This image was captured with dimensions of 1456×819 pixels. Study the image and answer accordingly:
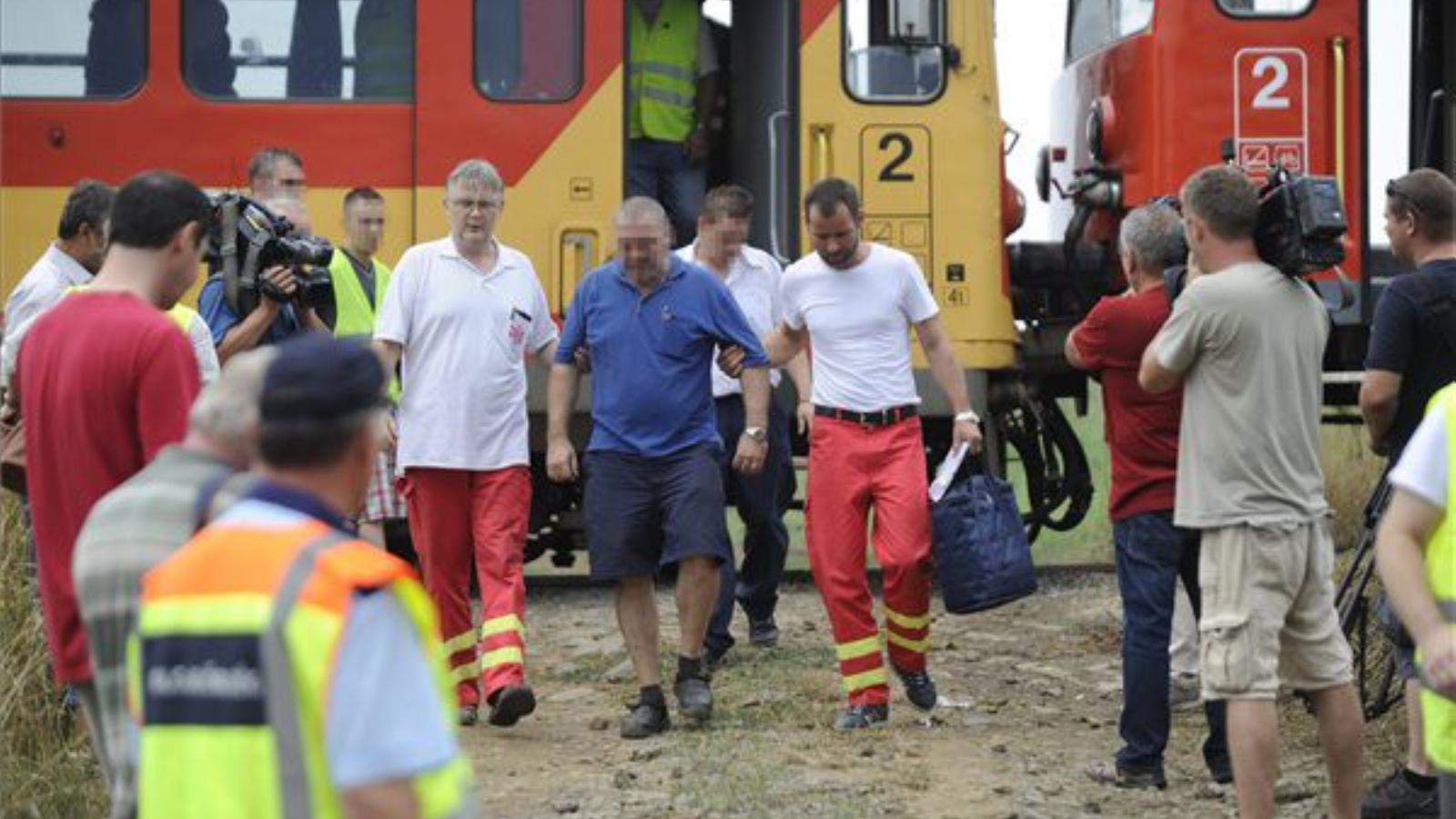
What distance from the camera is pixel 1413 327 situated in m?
7.31

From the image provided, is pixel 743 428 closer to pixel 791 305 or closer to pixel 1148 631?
pixel 791 305

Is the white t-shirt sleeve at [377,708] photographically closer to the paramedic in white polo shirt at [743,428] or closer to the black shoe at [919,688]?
the black shoe at [919,688]

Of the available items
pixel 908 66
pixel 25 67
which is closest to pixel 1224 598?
pixel 908 66

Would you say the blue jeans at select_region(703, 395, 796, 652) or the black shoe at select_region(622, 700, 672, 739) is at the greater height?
the blue jeans at select_region(703, 395, 796, 652)

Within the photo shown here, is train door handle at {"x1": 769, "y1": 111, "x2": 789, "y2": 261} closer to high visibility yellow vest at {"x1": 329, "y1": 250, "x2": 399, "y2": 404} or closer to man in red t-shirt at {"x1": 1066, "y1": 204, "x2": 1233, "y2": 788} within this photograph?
high visibility yellow vest at {"x1": 329, "y1": 250, "x2": 399, "y2": 404}

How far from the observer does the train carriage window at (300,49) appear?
12414 millimetres

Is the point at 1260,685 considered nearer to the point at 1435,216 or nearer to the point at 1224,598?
the point at 1224,598

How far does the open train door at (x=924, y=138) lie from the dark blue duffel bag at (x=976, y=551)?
3196mm

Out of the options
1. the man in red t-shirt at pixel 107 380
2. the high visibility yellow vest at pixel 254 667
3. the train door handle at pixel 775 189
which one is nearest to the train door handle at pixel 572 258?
the train door handle at pixel 775 189

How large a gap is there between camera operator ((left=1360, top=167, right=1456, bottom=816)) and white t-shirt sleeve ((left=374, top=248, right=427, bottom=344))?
334 centimetres

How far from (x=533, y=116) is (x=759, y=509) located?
2.41 m

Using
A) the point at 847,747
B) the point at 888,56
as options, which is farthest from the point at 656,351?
the point at 888,56

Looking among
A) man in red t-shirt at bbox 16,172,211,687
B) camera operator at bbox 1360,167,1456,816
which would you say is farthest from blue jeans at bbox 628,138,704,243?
man in red t-shirt at bbox 16,172,211,687

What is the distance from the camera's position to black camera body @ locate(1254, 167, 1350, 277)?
701cm
